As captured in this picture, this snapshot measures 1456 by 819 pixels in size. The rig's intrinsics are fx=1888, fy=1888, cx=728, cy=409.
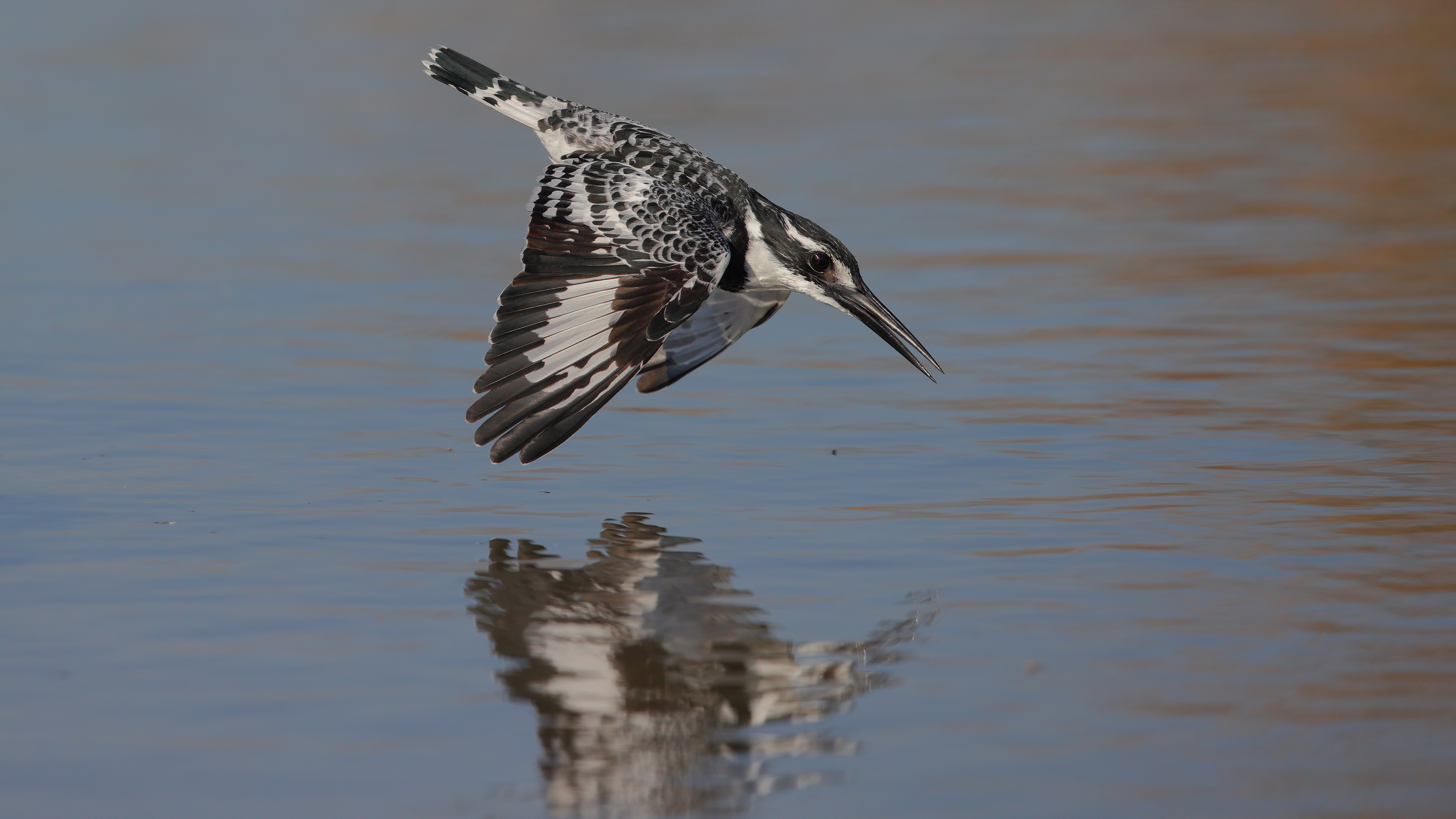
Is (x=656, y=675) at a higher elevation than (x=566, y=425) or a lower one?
lower

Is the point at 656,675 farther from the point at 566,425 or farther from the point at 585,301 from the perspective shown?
the point at 585,301

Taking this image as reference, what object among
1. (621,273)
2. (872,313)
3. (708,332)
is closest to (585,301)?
(621,273)

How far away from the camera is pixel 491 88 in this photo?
29.5ft

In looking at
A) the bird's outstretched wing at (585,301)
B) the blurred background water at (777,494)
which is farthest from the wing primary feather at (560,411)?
the blurred background water at (777,494)

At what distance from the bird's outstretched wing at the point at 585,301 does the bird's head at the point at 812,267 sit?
1.75ft

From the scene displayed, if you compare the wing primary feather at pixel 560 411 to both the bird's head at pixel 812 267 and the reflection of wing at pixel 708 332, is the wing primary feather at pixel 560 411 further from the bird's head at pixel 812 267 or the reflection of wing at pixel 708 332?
the bird's head at pixel 812 267

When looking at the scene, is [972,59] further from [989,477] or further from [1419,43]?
[989,477]

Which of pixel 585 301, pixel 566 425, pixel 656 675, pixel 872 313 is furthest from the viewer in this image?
pixel 872 313

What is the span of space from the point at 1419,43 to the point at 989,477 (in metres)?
13.9

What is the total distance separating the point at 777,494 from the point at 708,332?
1353mm

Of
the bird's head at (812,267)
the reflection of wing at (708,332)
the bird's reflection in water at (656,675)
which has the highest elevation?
the bird's head at (812,267)

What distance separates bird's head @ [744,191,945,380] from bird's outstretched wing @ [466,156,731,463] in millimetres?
535

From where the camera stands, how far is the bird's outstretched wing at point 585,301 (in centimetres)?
680

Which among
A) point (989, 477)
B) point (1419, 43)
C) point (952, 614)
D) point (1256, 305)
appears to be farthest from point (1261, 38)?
point (952, 614)
